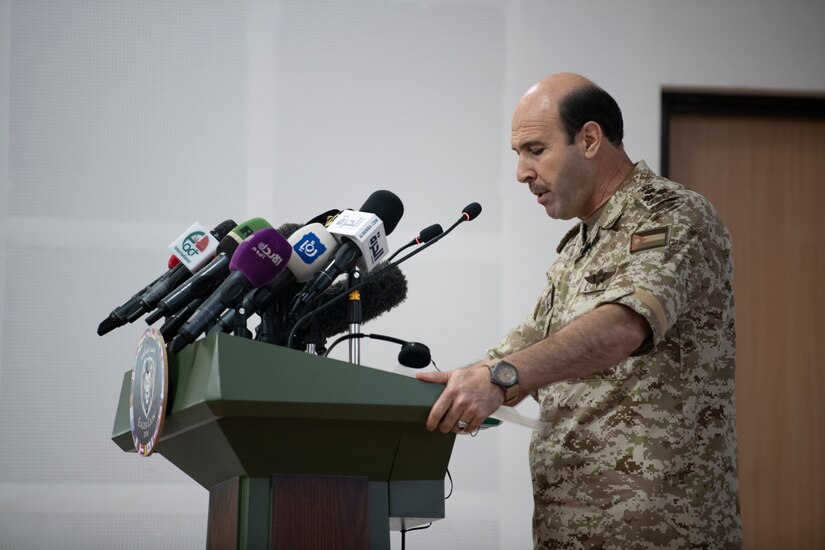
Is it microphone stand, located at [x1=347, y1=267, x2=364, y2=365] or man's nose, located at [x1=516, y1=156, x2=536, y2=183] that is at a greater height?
man's nose, located at [x1=516, y1=156, x2=536, y2=183]

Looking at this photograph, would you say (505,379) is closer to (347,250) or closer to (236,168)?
(347,250)

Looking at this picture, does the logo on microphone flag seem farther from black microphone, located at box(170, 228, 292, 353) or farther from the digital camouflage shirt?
the digital camouflage shirt

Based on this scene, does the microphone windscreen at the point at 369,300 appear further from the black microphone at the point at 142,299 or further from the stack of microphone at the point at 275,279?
the black microphone at the point at 142,299

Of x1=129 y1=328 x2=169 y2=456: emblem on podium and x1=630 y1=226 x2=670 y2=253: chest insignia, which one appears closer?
x1=129 y1=328 x2=169 y2=456: emblem on podium

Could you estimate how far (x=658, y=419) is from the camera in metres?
1.91

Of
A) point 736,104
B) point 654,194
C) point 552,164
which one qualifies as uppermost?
point 736,104

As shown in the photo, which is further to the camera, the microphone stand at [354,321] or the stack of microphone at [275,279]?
the microphone stand at [354,321]

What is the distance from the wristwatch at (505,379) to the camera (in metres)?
1.54

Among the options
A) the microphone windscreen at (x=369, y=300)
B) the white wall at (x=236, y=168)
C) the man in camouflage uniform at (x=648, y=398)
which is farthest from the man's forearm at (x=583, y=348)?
the white wall at (x=236, y=168)

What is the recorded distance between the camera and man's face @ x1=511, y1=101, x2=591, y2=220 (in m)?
2.27

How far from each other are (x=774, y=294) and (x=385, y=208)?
321 cm

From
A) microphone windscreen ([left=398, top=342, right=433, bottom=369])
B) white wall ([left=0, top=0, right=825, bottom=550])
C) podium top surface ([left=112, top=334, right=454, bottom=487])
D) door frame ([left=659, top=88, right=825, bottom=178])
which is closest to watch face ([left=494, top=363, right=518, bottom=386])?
podium top surface ([left=112, top=334, right=454, bottom=487])

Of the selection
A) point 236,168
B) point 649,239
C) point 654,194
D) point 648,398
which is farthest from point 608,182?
point 236,168

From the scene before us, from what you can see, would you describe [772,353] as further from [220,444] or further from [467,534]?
[220,444]
